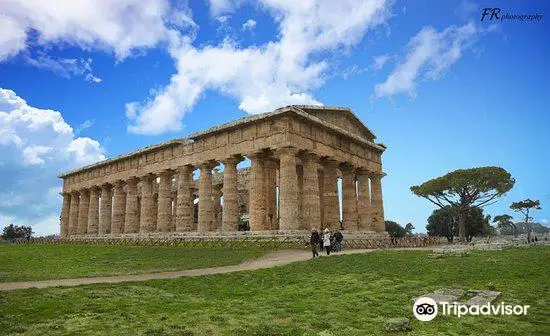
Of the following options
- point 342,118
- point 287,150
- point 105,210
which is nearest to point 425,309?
point 287,150

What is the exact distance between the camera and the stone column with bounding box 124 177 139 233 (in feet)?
157

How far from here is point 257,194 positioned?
33969 mm

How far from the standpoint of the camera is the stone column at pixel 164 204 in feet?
140

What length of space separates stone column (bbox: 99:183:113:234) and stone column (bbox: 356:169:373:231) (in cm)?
3342

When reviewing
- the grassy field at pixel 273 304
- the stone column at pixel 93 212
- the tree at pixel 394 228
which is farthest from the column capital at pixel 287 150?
the tree at pixel 394 228

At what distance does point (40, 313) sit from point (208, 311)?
3385 millimetres

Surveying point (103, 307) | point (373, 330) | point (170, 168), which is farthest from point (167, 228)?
point (373, 330)

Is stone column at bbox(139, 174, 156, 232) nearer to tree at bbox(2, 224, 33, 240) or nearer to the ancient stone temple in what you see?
the ancient stone temple

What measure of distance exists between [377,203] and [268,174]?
1387 cm

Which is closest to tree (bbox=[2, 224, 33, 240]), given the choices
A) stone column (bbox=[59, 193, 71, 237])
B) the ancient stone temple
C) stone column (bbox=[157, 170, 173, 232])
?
stone column (bbox=[59, 193, 71, 237])

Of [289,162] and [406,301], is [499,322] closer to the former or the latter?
[406,301]

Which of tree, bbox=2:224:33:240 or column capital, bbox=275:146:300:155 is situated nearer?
column capital, bbox=275:146:300:155

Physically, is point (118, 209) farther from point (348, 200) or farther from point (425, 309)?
point (425, 309)

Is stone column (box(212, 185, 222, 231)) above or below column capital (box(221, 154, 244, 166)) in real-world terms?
below
